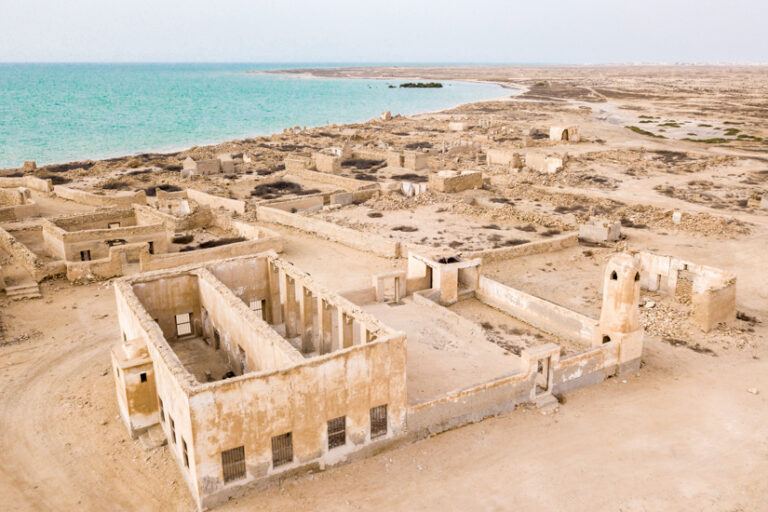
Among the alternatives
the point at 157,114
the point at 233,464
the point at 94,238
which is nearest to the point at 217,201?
the point at 94,238

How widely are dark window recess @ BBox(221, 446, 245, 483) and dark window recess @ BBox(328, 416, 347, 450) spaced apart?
197 centimetres

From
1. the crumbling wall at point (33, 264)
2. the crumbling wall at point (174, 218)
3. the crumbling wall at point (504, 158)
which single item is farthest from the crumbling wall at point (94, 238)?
the crumbling wall at point (504, 158)

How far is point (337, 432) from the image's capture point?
13.8 metres

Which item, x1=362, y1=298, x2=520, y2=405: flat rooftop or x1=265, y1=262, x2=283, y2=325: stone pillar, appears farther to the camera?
x1=265, y1=262, x2=283, y2=325: stone pillar

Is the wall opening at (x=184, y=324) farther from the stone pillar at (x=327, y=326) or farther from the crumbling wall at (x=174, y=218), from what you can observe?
the crumbling wall at (x=174, y=218)

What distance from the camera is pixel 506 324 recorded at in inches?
862

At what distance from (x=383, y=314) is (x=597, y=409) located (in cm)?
828

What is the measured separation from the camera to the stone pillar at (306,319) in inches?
709

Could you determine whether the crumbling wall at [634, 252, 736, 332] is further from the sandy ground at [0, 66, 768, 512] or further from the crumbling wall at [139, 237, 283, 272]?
the crumbling wall at [139, 237, 283, 272]

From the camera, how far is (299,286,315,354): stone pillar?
1800 centimetres

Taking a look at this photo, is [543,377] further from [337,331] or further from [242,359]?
[242,359]

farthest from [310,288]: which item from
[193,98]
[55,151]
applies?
[193,98]

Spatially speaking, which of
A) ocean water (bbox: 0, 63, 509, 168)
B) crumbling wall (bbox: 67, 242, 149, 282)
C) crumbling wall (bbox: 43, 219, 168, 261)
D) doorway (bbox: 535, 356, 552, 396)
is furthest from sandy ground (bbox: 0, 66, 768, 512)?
ocean water (bbox: 0, 63, 509, 168)

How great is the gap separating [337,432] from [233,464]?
236cm
